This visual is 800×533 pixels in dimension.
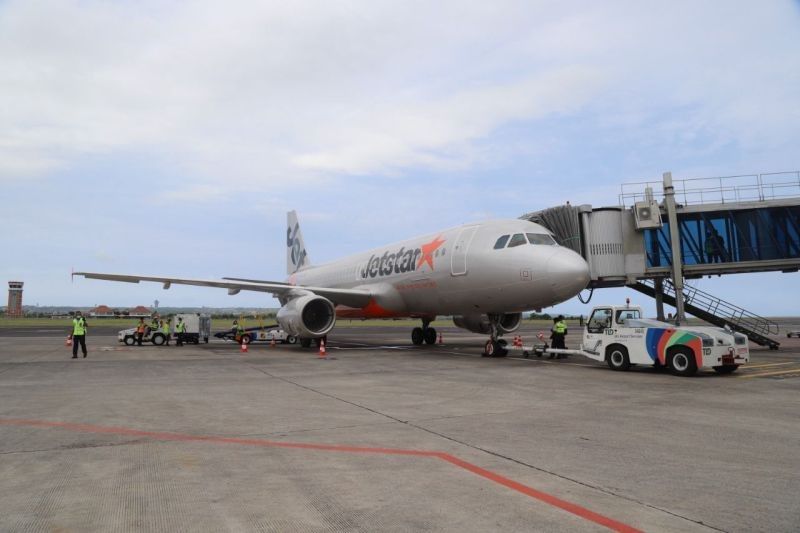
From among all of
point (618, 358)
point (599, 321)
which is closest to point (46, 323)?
point (599, 321)

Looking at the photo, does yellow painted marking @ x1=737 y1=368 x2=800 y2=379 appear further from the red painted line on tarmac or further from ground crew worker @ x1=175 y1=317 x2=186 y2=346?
ground crew worker @ x1=175 y1=317 x2=186 y2=346

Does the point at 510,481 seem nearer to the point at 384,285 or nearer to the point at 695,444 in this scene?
the point at 695,444

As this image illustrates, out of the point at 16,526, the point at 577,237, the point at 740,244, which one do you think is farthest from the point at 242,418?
the point at 740,244

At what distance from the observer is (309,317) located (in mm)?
20484

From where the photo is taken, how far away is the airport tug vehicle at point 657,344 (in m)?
12.1

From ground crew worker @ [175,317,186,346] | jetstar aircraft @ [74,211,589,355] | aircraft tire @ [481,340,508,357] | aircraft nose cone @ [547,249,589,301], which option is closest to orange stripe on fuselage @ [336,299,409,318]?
jetstar aircraft @ [74,211,589,355]

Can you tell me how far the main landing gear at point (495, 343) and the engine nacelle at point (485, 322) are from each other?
17 cm

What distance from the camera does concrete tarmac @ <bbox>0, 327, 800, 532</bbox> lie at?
374 centimetres

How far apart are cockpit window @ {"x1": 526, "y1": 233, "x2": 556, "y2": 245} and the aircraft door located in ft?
6.52

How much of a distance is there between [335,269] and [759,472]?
23424 millimetres

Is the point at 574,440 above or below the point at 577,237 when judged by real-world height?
below

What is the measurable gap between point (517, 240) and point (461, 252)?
2028mm

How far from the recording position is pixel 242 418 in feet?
24.2

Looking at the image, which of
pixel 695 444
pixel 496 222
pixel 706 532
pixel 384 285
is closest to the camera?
pixel 706 532
